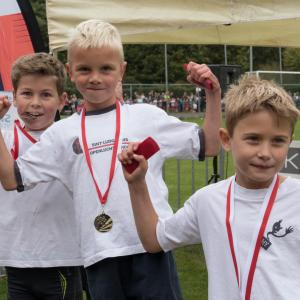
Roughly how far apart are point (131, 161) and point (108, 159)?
18.8 inches

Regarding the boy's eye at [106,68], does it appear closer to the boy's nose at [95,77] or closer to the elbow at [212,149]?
the boy's nose at [95,77]

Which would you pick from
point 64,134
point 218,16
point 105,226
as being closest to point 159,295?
point 105,226

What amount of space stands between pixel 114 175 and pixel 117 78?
16.5 inches

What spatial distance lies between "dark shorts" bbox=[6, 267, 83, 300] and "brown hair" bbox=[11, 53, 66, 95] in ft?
2.92

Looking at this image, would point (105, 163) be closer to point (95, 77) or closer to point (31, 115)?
point (95, 77)

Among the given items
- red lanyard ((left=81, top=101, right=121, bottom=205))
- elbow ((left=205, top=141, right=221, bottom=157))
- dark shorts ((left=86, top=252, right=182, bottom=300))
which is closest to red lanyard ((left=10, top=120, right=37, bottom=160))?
red lanyard ((left=81, top=101, right=121, bottom=205))

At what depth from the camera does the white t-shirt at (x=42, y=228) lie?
2924 millimetres

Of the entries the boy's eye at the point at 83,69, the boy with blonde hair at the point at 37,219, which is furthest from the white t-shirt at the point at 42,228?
the boy's eye at the point at 83,69

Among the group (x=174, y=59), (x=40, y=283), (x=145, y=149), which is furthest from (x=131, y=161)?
(x=174, y=59)

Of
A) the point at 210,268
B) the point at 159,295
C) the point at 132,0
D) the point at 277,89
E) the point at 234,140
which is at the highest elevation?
the point at 132,0

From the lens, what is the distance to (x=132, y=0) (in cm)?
450

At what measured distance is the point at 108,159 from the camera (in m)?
2.52

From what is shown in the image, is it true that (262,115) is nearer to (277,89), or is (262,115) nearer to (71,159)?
(277,89)

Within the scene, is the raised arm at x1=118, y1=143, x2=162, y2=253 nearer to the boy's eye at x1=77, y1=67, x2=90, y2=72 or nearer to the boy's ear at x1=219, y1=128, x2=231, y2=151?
the boy's ear at x1=219, y1=128, x2=231, y2=151
